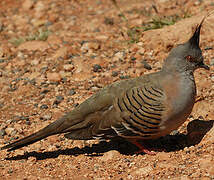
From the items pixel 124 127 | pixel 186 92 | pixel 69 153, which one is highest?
pixel 186 92

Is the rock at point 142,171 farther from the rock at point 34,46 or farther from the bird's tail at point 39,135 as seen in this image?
the rock at point 34,46

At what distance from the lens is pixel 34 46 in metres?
9.36

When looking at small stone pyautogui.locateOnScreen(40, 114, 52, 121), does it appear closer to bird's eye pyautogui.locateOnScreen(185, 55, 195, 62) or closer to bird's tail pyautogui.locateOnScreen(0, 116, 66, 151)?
bird's tail pyautogui.locateOnScreen(0, 116, 66, 151)

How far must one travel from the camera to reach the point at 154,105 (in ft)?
18.1

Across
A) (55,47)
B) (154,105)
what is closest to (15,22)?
(55,47)

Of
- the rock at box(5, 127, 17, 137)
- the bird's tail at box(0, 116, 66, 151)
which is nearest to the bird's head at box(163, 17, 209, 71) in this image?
the bird's tail at box(0, 116, 66, 151)

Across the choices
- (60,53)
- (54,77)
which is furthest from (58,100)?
(60,53)

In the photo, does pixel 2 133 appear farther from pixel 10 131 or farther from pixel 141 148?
pixel 141 148

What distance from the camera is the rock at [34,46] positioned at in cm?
929

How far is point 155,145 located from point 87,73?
2.50m

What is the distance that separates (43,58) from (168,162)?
4.47 m

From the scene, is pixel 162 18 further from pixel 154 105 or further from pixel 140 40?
Answer: pixel 154 105

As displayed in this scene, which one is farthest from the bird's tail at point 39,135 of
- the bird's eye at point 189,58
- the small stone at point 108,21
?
the small stone at point 108,21

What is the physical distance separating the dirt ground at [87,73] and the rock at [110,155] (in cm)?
2
